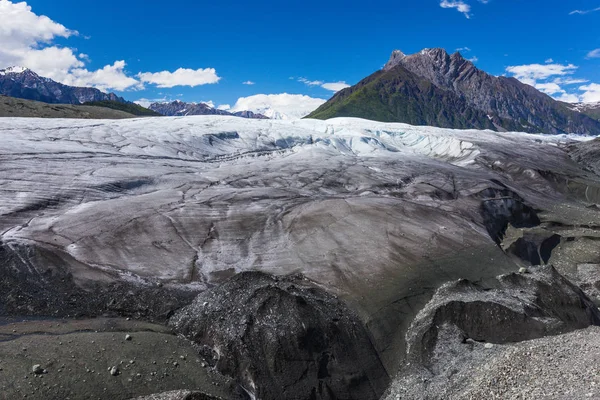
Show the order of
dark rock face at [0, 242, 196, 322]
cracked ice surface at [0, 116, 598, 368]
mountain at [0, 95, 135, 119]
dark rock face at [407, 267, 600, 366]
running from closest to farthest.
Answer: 1. dark rock face at [0, 242, 196, 322]
2. dark rock face at [407, 267, 600, 366]
3. cracked ice surface at [0, 116, 598, 368]
4. mountain at [0, 95, 135, 119]

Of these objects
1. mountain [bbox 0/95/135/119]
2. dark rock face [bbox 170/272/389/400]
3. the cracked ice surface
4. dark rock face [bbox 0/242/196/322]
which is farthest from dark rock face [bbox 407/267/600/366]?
mountain [bbox 0/95/135/119]

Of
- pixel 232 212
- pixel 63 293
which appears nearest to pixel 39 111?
pixel 232 212

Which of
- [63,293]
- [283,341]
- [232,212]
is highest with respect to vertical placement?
[232,212]

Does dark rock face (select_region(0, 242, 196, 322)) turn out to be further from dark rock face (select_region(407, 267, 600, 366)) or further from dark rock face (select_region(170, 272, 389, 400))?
dark rock face (select_region(407, 267, 600, 366))

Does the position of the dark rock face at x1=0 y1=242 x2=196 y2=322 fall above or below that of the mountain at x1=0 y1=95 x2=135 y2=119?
below

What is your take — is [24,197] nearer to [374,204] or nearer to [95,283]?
[95,283]

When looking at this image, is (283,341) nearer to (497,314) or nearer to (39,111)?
(497,314)
